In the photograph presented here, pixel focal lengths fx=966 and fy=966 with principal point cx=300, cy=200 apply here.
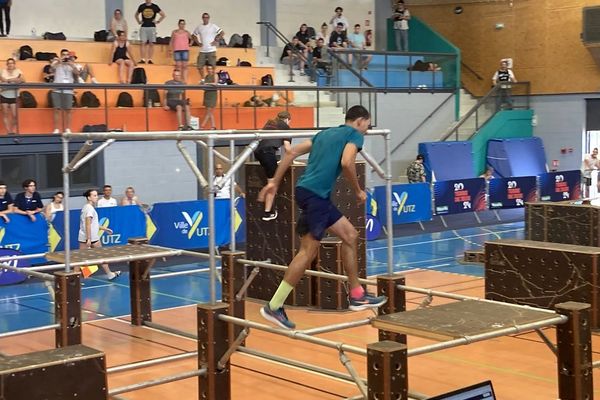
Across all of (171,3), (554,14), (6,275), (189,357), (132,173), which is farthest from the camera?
(554,14)

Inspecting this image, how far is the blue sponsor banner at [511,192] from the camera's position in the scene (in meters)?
24.5

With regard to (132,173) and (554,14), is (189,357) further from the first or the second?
(554,14)

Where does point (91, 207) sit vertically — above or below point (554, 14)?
below

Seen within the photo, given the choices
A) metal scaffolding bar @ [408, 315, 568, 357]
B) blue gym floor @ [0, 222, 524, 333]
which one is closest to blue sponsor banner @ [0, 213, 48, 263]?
Result: blue gym floor @ [0, 222, 524, 333]

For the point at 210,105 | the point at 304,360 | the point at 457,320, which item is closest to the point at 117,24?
the point at 210,105

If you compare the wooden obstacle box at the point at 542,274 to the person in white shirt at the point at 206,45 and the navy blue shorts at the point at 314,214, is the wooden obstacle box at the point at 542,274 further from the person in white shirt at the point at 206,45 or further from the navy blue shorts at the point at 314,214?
the person in white shirt at the point at 206,45

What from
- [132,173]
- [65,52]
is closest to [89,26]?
[65,52]

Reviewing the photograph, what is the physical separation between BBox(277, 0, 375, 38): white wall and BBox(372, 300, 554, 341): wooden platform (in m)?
24.5

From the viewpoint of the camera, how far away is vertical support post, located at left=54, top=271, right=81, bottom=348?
10930 mm

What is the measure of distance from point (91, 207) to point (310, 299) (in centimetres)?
477

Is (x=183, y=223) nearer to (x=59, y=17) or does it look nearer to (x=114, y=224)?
(x=114, y=224)

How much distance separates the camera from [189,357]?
36.6 ft

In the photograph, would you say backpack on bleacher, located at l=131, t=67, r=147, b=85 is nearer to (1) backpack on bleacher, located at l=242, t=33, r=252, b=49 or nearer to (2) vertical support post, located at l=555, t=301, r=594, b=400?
(1) backpack on bleacher, located at l=242, t=33, r=252, b=49

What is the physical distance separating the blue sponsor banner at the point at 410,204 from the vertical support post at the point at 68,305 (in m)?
11.7
